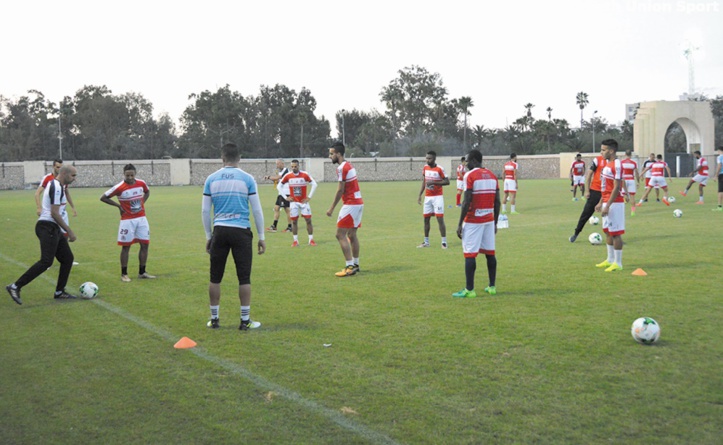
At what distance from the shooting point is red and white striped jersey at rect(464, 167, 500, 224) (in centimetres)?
919

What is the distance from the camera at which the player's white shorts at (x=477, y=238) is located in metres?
9.23

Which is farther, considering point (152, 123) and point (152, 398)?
point (152, 123)

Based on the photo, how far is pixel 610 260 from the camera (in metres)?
11.5

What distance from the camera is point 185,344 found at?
276 inches

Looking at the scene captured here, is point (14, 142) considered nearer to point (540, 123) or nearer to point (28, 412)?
point (540, 123)

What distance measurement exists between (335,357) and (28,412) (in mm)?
2752

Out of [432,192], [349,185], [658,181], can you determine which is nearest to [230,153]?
[349,185]

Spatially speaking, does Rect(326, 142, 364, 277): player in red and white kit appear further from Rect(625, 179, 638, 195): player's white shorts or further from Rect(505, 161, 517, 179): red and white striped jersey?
Rect(625, 179, 638, 195): player's white shorts

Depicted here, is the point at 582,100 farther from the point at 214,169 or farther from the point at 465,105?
the point at 214,169

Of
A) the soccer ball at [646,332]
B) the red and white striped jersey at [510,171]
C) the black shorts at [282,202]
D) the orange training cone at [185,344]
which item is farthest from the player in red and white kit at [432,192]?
the red and white striped jersey at [510,171]

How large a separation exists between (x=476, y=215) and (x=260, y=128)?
9045 centimetres

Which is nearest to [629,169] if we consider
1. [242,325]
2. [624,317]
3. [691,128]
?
[624,317]

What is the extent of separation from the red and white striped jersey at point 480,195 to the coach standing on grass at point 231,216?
125 inches

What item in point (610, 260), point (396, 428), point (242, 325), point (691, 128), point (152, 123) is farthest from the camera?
point (152, 123)
